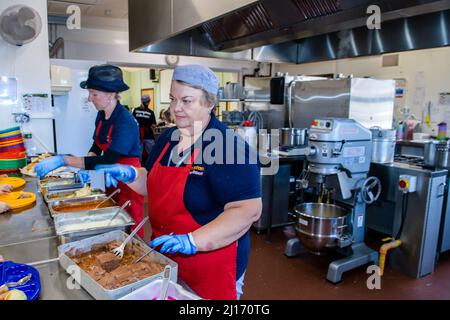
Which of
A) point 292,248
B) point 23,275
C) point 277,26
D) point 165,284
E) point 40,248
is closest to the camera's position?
point 165,284

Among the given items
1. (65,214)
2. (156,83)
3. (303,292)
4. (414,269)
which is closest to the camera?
(65,214)

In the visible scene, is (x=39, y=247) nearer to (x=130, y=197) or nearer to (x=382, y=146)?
(x=130, y=197)

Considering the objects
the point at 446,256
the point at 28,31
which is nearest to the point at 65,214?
the point at 28,31

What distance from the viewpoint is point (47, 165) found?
6.40 ft

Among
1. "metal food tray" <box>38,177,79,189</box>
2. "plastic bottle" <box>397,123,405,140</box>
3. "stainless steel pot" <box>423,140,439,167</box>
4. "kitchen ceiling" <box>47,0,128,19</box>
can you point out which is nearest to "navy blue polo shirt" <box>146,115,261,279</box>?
"metal food tray" <box>38,177,79,189</box>

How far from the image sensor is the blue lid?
3.48ft

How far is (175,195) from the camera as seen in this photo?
4.67 feet

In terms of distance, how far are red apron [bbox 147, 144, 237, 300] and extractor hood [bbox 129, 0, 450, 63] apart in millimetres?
886

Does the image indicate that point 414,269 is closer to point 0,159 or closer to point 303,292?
point 303,292

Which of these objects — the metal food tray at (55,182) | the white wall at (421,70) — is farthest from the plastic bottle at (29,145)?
the white wall at (421,70)

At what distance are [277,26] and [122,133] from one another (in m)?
1.25

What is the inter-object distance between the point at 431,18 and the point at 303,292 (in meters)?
2.21

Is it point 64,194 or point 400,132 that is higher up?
point 400,132

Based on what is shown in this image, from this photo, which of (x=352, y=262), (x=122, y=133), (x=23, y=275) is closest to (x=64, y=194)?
(x=122, y=133)
